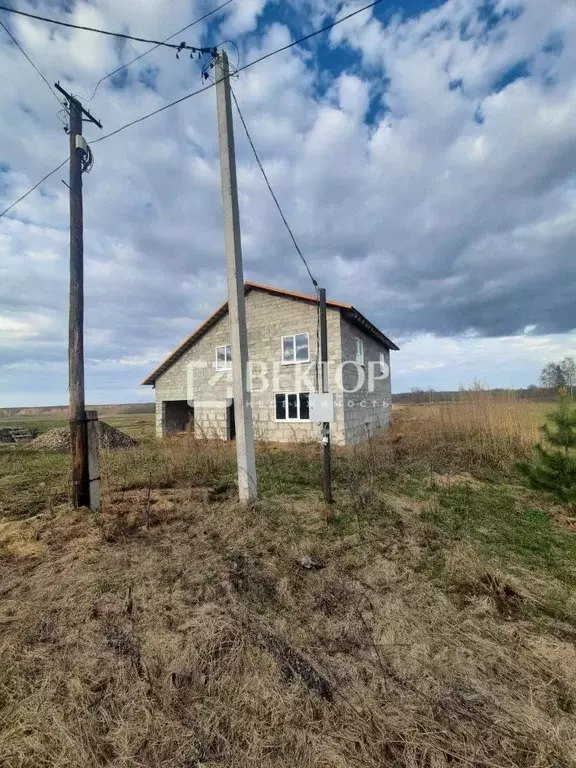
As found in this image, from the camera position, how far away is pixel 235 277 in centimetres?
580

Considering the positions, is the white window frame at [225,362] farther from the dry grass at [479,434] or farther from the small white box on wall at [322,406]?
the small white box on wall at [322,406]

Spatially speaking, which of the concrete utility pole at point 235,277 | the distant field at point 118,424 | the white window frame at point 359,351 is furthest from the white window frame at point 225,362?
the concrete utility pole at point 235,277

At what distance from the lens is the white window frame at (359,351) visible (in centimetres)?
1514

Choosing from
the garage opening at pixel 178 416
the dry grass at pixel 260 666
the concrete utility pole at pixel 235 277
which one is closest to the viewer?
the dry grass at pixel 260 666

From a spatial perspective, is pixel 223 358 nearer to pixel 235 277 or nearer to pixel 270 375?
pixel 270 375

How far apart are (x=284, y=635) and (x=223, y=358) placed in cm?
1444

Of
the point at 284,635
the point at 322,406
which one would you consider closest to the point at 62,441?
the point at 322,406


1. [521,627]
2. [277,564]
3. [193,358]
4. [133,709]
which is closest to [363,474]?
[277,564]

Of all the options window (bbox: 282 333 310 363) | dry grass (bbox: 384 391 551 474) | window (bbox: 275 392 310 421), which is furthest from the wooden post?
window (bbox: 282 333 310 363)

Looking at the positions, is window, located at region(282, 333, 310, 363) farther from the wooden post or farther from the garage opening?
the wooden post

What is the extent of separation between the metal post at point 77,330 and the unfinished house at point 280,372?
669cm

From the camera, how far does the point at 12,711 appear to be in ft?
6.70

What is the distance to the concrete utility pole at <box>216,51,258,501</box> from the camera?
5707 millimetres

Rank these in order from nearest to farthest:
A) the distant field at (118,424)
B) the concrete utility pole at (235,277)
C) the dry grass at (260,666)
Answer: the dry grass at (260,666), the concrete utility pole at (235,277), the distant field at (118,424)
